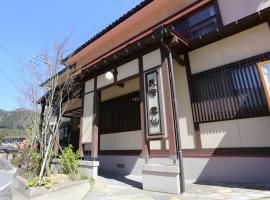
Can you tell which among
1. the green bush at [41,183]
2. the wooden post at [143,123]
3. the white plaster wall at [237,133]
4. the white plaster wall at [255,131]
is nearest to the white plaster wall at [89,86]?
the wooden post at [143,123]

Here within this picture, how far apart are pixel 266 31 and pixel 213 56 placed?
1777 mm

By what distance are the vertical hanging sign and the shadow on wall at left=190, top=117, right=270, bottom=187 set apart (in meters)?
1.84

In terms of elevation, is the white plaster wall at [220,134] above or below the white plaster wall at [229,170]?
above

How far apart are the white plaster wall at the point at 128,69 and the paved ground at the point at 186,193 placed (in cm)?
434

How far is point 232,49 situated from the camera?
695 cm

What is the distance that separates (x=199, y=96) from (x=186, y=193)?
3.47 meters

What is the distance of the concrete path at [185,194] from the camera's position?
4.83 metres

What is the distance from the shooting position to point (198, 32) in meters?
8.38

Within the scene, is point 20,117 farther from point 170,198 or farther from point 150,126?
point 170,198

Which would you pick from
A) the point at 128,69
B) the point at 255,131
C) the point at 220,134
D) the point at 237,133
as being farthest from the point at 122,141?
the point at 255,131

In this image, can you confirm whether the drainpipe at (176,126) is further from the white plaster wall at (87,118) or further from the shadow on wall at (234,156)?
the white plaster wall at (87,118)

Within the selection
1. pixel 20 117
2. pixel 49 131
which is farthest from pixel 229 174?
pixel 20 117

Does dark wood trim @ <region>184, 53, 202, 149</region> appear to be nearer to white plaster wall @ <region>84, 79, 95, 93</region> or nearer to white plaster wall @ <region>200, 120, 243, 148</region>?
white plaster wall @ <region>200, 120, 243, 148</region>

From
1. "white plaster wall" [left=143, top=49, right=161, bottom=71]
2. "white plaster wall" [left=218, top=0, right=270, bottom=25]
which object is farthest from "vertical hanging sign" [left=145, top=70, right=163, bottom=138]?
"white plaster wall" [left=218, top=0, right=270, bottom=25]
